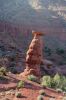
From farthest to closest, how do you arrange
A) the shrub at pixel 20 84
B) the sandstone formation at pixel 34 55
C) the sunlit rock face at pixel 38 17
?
the sunlit rock face at pixel 38 17 < the sandstone formation at pixel 34 55 < the shrub at pixel 20 84

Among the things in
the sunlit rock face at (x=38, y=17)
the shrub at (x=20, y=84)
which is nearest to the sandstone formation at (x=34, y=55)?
the shrub at (x=20, y=84)

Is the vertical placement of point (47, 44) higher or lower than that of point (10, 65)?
lower

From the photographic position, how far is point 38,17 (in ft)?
307

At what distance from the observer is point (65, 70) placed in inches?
2100

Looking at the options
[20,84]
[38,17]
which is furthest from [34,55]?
[38,17]

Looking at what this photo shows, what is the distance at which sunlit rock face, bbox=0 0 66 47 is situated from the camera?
81.9 meters

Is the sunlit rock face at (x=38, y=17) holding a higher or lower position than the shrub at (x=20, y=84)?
lower

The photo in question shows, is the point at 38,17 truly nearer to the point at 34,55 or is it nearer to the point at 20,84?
the point at 34,55

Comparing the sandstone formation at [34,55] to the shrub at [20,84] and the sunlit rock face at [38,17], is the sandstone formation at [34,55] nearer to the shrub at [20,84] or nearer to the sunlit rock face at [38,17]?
the shrub at [20,84]

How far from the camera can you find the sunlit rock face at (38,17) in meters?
81.9

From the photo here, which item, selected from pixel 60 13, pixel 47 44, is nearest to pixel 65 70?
pixel 47 44

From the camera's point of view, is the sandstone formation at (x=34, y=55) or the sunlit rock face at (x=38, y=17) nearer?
the sandstone formation at (x=34, y=55)

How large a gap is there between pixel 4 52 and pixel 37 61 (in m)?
23.3

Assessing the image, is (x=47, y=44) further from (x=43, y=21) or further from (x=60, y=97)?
(x=60, y=97)
